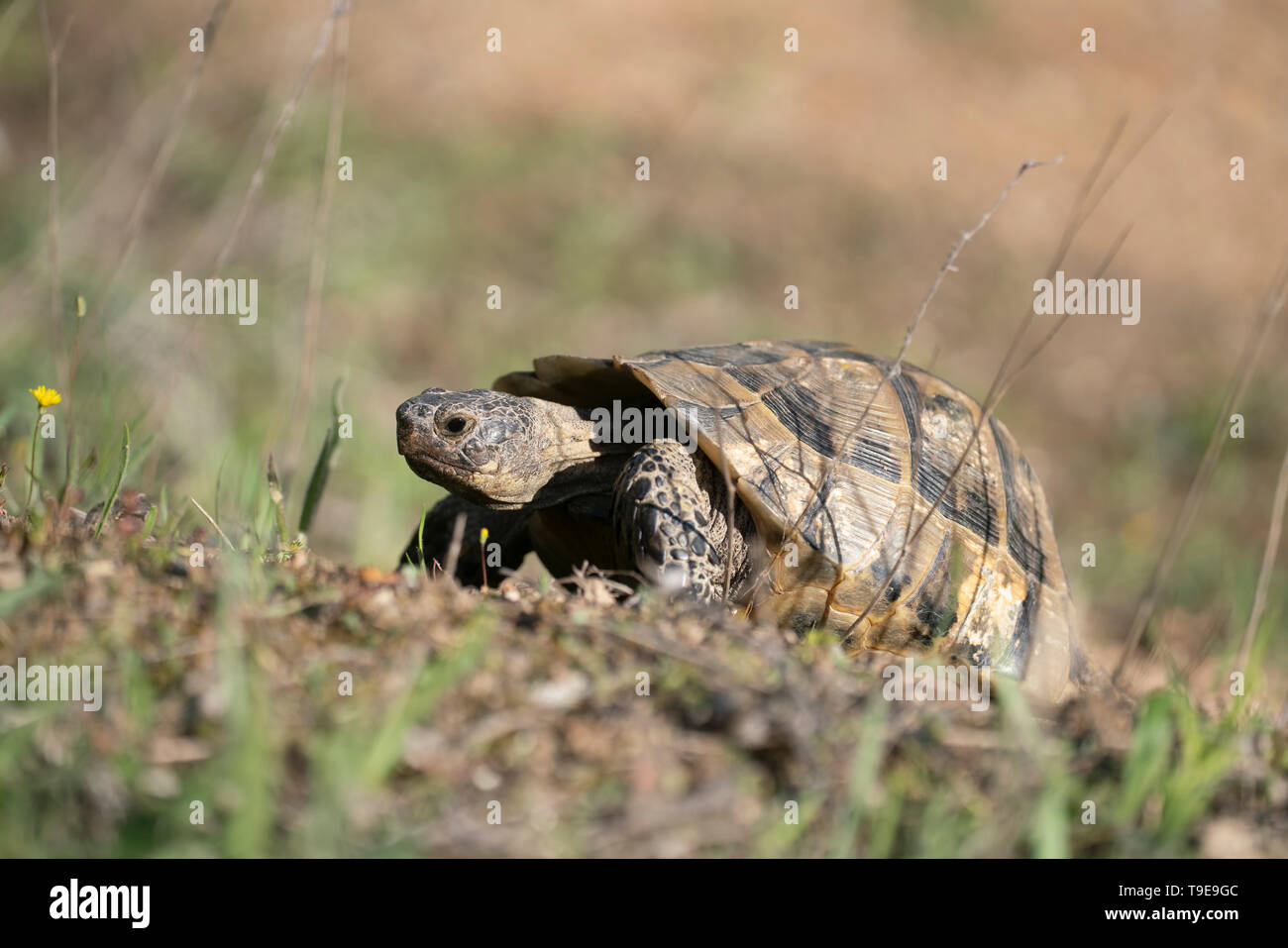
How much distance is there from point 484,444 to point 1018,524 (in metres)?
2.49

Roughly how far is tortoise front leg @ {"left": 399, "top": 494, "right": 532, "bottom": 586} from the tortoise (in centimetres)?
1

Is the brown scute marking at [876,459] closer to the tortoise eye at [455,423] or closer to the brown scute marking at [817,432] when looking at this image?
the brown scute marking at [817,432]

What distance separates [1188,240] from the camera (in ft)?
55.1

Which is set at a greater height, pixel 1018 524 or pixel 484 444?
pixel 484 444

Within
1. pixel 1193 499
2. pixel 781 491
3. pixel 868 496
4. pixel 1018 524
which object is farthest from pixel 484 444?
pixel 1193 499

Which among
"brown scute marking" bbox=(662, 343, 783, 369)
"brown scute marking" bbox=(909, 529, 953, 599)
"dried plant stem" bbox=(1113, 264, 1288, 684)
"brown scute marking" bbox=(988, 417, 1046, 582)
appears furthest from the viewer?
"brown scute marking" bbox=(988, 417, 1046, 582)

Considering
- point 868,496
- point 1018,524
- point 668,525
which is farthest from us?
point 1018,524

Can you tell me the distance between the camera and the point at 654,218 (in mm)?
14156

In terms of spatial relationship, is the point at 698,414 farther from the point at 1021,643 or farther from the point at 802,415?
the point at 1021,643

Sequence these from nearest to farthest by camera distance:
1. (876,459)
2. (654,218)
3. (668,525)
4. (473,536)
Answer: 1. (668,525)
2. (876,459)
3. (473,536)
4. (654,218)

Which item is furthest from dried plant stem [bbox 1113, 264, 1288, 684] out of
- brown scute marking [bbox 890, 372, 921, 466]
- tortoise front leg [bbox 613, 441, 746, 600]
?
tortoise front leg [bbox 613, 441, 746, 600]

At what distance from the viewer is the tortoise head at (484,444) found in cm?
388

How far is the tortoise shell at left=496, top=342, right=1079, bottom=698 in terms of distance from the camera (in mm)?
3895

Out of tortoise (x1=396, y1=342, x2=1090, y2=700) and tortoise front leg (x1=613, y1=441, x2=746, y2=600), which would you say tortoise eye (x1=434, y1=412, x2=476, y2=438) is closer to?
tortoise (x1=396, y1=342, x2=1090, y2=700)
